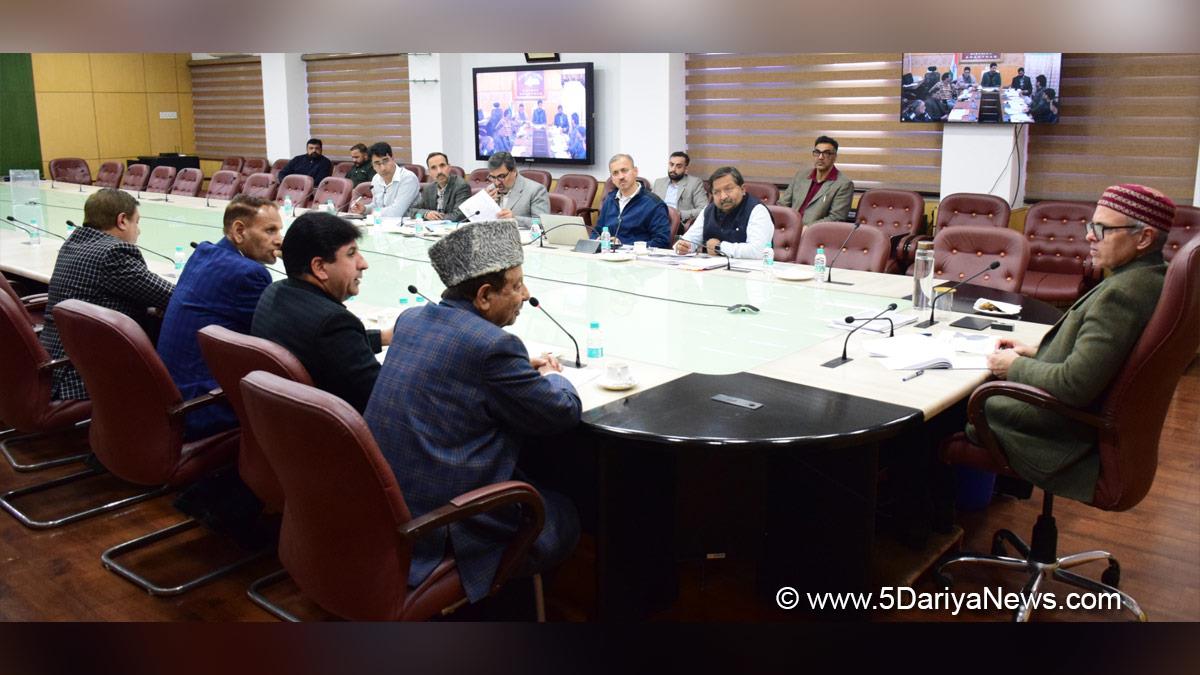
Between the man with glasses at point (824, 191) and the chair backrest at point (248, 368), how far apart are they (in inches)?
183

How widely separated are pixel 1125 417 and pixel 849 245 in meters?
2.37

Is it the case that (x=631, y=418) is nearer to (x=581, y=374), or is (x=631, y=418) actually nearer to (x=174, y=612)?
(x=581, y=374)

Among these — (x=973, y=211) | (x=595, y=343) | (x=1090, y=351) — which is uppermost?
(x=973, y=211)

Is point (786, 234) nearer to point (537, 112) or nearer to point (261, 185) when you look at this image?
point (537, 112)

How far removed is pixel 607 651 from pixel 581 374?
2.32 meters

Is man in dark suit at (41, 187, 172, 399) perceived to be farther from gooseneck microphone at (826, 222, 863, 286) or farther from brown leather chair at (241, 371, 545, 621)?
gooseneck microphone at (826, 222, 863, 286)

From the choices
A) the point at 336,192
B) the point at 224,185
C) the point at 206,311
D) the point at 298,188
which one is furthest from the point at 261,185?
the point at 206,311

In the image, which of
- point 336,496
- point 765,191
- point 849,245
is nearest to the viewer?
point 336,496

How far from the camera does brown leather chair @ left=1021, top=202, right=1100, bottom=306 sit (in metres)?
5.46

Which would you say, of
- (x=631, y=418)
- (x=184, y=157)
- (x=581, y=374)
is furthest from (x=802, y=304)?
(x=184, y=157)

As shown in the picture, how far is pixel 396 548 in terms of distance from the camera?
73.4 inches

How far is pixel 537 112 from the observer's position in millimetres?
9242

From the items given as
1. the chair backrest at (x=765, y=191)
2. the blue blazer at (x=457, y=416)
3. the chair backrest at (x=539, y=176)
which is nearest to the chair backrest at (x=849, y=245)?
the chair backrest at (x=765, y=191)

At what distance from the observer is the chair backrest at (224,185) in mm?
9213
